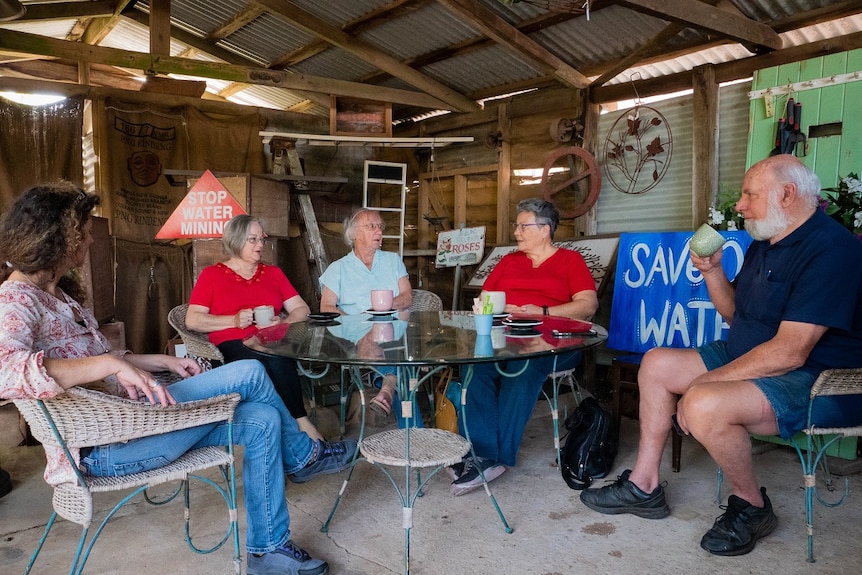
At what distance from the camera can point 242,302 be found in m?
3.27

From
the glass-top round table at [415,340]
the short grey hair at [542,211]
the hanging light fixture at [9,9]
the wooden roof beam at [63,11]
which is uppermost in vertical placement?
the wooden roof beam at [63,11]

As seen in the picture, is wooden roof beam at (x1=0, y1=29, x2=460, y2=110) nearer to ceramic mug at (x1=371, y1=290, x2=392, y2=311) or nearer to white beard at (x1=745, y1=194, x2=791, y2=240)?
ceramic mug at (x1=371, y1=290, x2=392, y2=311)

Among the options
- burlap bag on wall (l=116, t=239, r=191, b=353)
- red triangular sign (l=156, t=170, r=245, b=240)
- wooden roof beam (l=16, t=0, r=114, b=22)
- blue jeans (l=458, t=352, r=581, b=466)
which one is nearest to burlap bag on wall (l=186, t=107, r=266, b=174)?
burlap bag on wall (l=116, t=239, r=191, b=353)

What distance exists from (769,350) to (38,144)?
5.99 meters

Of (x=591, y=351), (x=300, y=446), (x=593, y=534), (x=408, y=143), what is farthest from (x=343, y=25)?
(x=593, y=534)

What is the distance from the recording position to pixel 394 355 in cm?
198

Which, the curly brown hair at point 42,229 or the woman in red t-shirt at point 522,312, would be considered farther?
the woman in red t-shirt at point 522,312

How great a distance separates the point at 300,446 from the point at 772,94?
3.38 meters

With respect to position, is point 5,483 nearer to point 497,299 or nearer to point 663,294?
point 497,299

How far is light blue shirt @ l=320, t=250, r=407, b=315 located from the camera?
3.62m

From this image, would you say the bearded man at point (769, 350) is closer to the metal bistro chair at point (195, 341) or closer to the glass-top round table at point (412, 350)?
the glass-top round table at point (412, 350)

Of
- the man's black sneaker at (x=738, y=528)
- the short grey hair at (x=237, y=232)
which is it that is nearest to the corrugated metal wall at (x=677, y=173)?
the man's black sneaker at (x=738, y=528)

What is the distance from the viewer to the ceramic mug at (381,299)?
285 cm

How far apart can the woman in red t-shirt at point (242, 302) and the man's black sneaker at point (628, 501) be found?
50.8 inches
